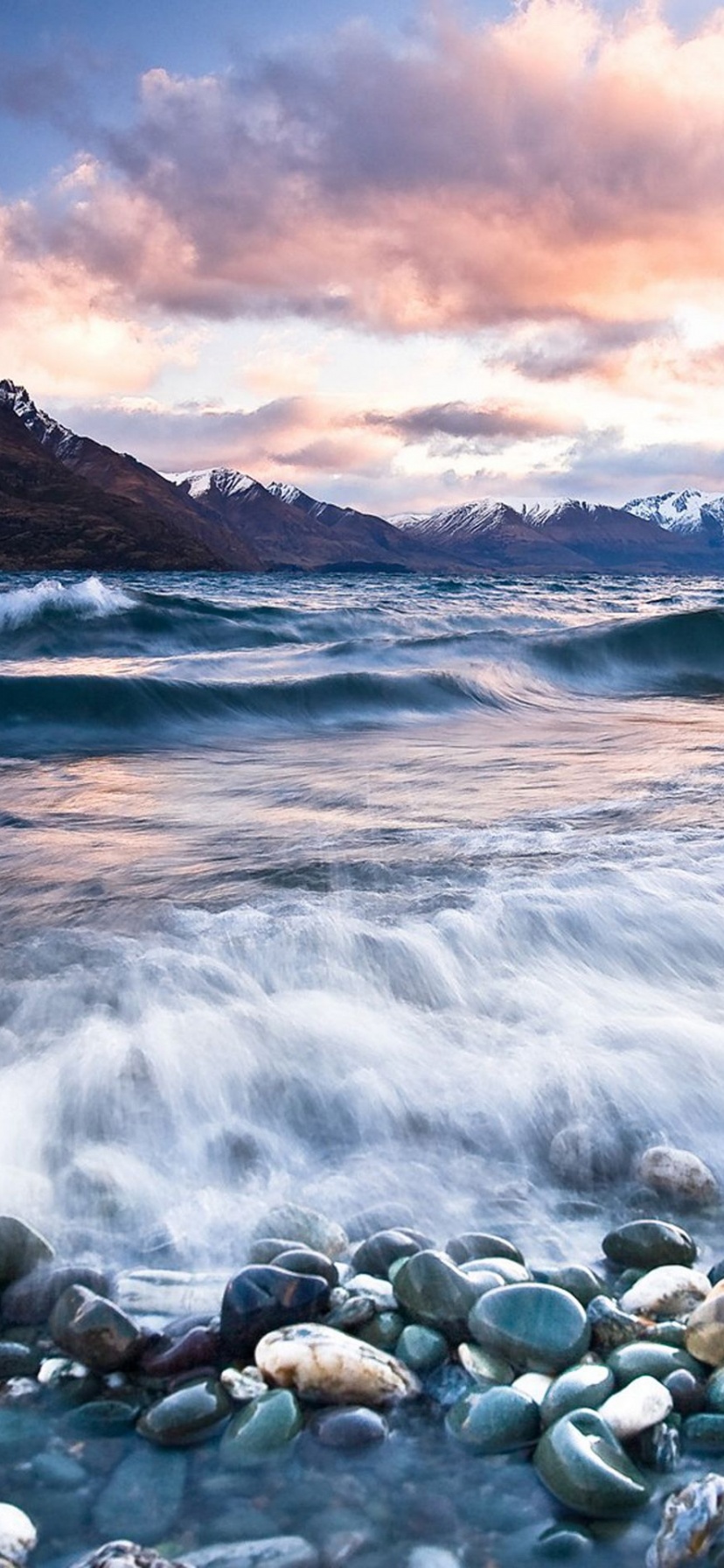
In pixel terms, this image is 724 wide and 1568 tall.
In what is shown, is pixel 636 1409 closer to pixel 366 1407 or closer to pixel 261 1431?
pixel 366 1407

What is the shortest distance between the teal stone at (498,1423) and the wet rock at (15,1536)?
2.23ft

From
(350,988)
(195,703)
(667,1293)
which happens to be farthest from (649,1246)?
(195,703)

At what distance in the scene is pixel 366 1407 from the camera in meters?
1.85

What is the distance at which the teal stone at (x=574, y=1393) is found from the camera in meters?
1.79

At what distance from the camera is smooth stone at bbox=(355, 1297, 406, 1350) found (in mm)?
2018

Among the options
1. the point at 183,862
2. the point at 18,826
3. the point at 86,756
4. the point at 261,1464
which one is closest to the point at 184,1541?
the point at 261,1464

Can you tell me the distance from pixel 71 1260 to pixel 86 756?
22.8 ft

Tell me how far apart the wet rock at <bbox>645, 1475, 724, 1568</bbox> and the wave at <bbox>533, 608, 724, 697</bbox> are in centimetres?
1267

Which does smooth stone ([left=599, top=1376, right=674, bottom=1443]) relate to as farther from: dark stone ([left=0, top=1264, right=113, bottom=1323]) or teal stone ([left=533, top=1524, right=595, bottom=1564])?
dark stone ([left=0, top=1264, right=113, bottom=1323])

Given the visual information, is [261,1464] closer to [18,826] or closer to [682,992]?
[682,992]

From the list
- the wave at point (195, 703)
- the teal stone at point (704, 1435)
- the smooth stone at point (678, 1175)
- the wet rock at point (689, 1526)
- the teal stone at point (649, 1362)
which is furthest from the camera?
the wave at point (195, 703)

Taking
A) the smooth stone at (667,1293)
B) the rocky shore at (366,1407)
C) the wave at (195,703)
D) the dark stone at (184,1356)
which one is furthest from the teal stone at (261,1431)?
the wave at (195,703)

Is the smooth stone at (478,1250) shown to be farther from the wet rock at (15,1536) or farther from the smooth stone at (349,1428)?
the wet rock at (15,1536)

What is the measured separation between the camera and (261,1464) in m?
1.74
